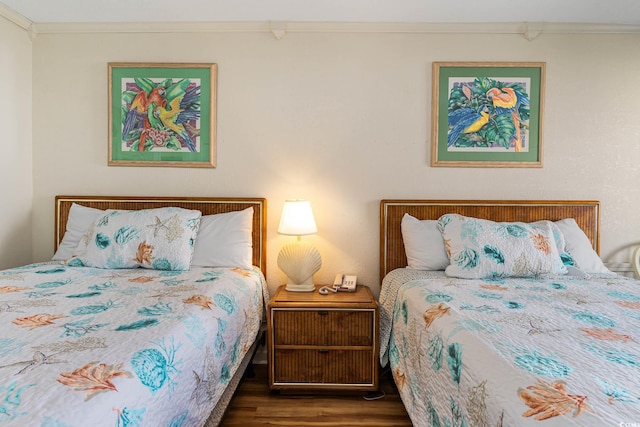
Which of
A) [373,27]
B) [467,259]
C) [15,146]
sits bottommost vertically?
[467,259]

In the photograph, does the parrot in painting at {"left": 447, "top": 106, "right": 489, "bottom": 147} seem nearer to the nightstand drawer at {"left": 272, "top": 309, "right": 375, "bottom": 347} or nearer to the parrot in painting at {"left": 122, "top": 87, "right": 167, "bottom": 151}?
the nightstand drawer at {"left": 272, "top": 309, "right": 375, "bottom": 347}

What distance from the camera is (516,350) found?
3.81 feet

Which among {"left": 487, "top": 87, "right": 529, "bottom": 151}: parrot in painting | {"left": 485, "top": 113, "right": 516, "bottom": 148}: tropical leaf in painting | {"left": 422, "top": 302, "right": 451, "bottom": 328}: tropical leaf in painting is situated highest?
{"left": 487, "top": 87, "right": 529, "bottom": 151}: parrot in painting

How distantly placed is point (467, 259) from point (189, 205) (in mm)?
1786

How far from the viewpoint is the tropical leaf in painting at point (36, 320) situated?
129 centimetres

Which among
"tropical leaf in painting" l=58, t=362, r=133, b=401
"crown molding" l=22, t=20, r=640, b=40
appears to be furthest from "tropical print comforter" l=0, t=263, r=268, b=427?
"crown molding" l=22, t=20, r=640, b=40

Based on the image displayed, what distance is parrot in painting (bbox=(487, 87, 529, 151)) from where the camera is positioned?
2.65 m

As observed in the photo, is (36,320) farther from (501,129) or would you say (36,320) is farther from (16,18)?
(501,129)

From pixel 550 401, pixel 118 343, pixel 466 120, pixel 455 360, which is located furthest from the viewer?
pixel 466 120

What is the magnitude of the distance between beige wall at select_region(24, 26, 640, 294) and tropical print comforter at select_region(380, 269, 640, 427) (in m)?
0.73

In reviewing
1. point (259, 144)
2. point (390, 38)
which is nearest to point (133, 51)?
point (259, 144)

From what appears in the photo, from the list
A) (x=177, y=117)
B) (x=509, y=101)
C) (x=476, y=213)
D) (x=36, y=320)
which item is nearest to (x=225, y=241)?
(x=177, y=117)

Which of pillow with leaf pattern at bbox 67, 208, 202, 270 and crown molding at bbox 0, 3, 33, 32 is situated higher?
crown molding at bbox 0, 3, 33, 32

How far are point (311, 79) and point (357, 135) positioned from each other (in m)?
0.49
